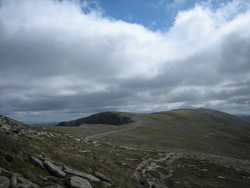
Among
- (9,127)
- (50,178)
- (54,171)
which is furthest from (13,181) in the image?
(9,127)

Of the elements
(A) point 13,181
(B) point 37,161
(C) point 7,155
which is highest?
(C) point 7,155

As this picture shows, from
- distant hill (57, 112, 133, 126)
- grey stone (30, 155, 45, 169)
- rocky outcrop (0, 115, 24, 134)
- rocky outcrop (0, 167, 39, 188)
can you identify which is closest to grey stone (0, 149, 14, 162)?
grey stone (30, 155, 45, 169)

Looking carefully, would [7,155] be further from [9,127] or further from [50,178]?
[9,127]

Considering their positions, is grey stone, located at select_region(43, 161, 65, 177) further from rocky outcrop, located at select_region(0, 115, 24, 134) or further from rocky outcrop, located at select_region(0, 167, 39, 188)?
rocky outcrop, located at select_region(0, 115, 24, 134)

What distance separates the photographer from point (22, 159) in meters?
14.6

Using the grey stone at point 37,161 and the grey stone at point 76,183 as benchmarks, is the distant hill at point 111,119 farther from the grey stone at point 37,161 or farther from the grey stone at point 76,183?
the grey stone at point 76,183

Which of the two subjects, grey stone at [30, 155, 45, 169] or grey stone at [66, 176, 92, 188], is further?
grey stone at [30, 155, 45, 169]

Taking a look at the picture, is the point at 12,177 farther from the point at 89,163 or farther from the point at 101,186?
the point at 89,163

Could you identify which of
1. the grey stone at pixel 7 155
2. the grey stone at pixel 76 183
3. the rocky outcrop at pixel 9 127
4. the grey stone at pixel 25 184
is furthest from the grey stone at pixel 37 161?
the rocky outcrop at pixel 9 127

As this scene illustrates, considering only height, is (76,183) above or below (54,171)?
below

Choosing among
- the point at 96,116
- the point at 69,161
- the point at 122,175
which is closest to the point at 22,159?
the point at 69,161

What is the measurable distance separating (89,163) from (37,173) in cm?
759

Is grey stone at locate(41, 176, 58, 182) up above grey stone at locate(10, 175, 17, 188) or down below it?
below

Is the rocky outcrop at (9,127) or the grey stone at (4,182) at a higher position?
the rocky outcrop at (9,127)
